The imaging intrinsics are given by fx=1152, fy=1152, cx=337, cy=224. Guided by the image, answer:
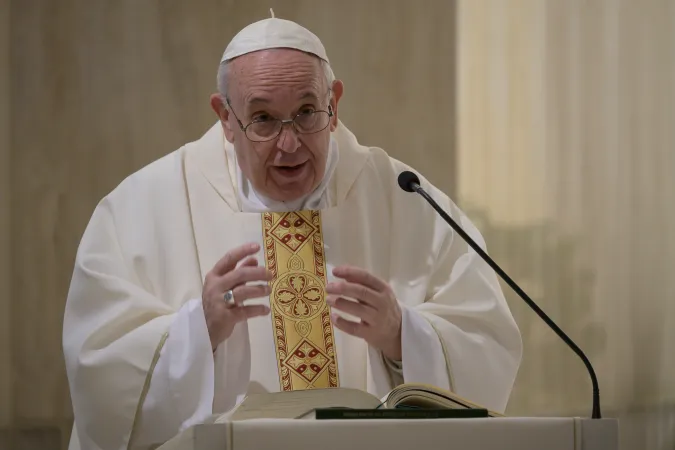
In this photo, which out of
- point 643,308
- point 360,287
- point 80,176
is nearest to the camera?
point 360,287

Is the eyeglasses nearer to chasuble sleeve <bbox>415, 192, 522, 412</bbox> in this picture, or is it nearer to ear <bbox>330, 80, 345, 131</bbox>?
ear <bbox>330, 80, 345, 131</bbox>

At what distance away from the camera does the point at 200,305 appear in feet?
11.3

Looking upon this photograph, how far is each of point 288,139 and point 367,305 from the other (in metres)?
0.70

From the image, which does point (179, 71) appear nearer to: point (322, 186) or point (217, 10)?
point (217, 10)

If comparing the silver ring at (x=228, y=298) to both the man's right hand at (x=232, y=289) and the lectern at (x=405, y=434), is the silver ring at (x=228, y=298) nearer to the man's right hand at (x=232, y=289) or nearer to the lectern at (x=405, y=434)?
the man's right hand at (x=232, y=289)

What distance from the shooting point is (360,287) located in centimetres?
327

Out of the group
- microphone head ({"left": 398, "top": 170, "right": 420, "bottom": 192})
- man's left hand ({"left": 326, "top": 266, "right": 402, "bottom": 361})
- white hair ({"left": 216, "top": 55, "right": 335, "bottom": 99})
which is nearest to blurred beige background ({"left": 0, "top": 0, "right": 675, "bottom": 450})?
white hair ({"left": 216, "top": 55, "right": 335, "bottom": 99})

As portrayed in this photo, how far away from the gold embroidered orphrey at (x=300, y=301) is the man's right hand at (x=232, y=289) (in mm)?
393

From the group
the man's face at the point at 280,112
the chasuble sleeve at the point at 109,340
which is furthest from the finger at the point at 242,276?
the man's face at the point at 280,112

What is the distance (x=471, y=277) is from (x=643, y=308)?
2.64 metres

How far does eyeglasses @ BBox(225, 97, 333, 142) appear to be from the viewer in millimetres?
3781

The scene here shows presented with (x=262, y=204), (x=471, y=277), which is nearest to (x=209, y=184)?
(x=262, y=204)

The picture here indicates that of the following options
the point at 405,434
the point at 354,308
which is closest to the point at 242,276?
the point at 354,308

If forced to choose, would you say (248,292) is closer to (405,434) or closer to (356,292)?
(356,292)
